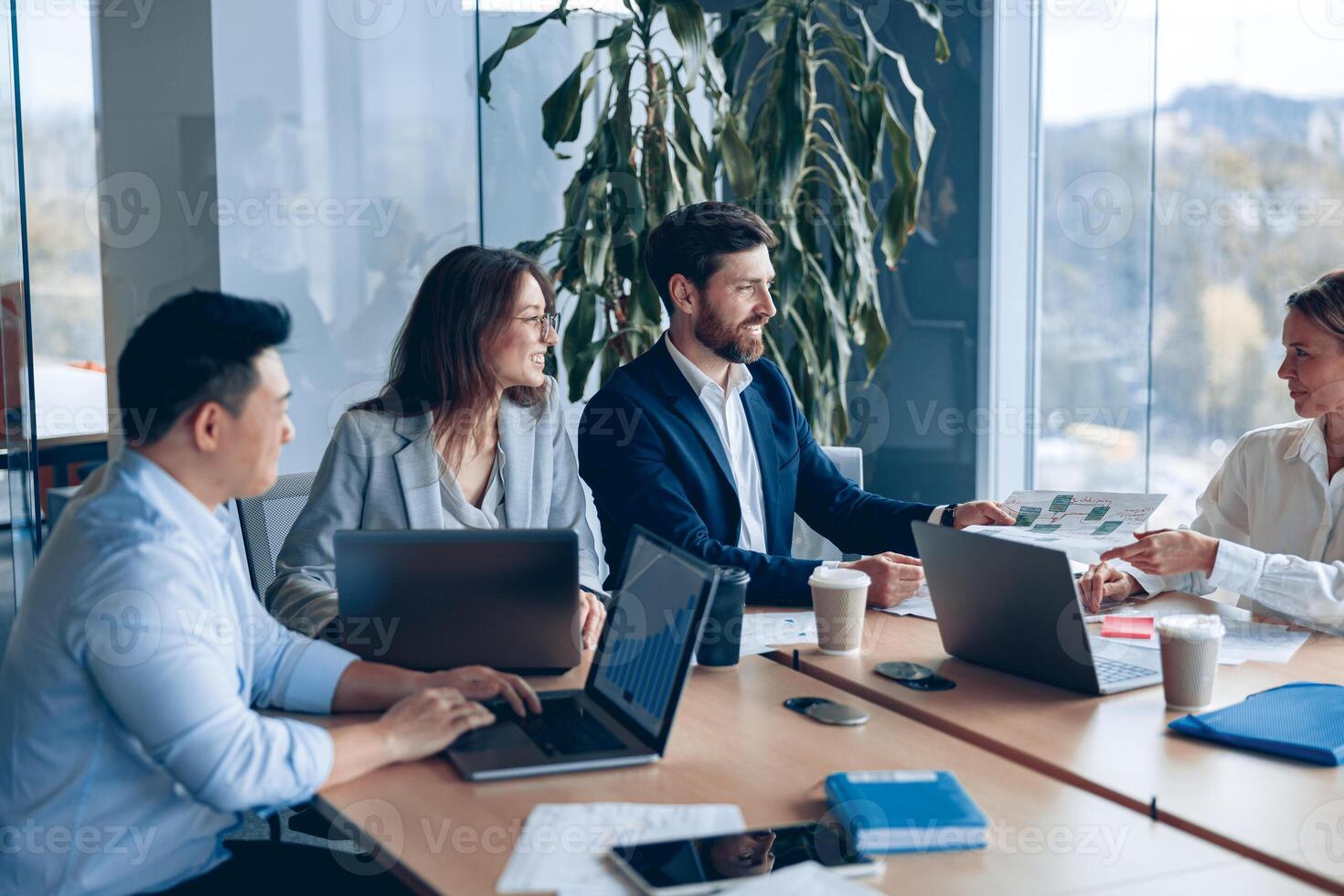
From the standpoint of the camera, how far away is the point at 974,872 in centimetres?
122

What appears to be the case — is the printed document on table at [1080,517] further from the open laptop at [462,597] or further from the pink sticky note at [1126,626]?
the open laptop at [462,597]

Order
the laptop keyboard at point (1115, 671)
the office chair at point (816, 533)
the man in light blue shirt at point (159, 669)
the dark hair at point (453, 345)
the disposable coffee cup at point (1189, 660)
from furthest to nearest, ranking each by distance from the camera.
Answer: the office chair at point (816, 533)
the dark hair at point (453, 345)
the laptop keyboard at point (1115, 671)
the disposable coffee cup at point (1189, 660)
the man in light blue shirt at point (159, 669)

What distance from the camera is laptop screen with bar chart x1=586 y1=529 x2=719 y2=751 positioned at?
1.50 metres

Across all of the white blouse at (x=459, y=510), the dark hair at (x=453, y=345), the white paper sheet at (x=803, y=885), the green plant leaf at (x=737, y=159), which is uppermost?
the green plant leaf at (x=737, y=159)

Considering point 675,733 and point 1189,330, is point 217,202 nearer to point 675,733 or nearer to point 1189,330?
point 675,733

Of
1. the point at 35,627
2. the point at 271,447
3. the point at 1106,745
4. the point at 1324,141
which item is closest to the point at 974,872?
the point at 1106,745

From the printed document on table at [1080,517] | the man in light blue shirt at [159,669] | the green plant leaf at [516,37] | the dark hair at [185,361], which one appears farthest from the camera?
the green plant leaf at [516,37]

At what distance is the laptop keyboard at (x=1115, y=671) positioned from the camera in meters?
1.79

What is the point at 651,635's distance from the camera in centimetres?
162

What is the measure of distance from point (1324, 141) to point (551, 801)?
305 cm

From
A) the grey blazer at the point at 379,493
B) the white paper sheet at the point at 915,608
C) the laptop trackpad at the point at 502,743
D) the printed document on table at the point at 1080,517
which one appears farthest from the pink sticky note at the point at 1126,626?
the laptop trackpad at the point at 502,743

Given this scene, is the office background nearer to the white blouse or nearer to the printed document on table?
the white blouse

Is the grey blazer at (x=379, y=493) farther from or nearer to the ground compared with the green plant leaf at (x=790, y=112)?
nearer to the ground

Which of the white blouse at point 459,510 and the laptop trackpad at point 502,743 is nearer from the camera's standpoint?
the laptop trackpad at point 502,743
